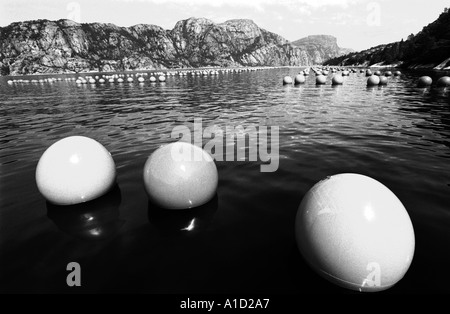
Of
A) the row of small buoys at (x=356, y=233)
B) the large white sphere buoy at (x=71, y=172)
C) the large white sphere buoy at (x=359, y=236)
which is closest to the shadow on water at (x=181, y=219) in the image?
the large white sphere buoy at (x=71, y=172)

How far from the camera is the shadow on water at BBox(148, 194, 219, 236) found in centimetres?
622

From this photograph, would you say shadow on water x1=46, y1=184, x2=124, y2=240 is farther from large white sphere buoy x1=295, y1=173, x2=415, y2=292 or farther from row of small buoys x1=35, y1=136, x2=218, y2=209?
large white sphere buoy x1=295, y1=173, x2=415, y2=292

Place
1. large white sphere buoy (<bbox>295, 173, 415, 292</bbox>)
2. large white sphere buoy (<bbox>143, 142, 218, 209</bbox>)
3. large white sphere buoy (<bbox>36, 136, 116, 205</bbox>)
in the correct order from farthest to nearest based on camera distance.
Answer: large white sphere buoy (<bbox>36, 136, 116, 205</bbox>) < large white sphere buoy (<bbox>143, 142, 218, 209</bbox>) < large white sphere buoy (<bbox>295, 173, 415, 292</bbox>)

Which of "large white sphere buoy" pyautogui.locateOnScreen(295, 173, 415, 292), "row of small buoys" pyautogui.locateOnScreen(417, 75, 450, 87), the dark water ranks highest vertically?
"row of small buoys" pyautogui.locateOnScreen(417, 75, 450, 87)

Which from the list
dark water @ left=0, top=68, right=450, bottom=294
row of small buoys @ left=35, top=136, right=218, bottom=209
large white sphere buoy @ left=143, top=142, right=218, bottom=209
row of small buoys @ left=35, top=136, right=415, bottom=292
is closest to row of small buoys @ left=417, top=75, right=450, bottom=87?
dark water @ left=0, top=68, right=450, bottom=294

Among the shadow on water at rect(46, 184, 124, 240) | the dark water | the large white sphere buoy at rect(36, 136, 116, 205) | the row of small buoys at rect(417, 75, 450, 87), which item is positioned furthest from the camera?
the row of small buoys at rect(417, 75, 450, 87)

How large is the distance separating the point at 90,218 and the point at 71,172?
1.36 metres

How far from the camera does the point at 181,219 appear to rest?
6.60m

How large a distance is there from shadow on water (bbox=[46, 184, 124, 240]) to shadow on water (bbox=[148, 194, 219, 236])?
0.91m

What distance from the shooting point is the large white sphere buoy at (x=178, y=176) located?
21.1 ft
